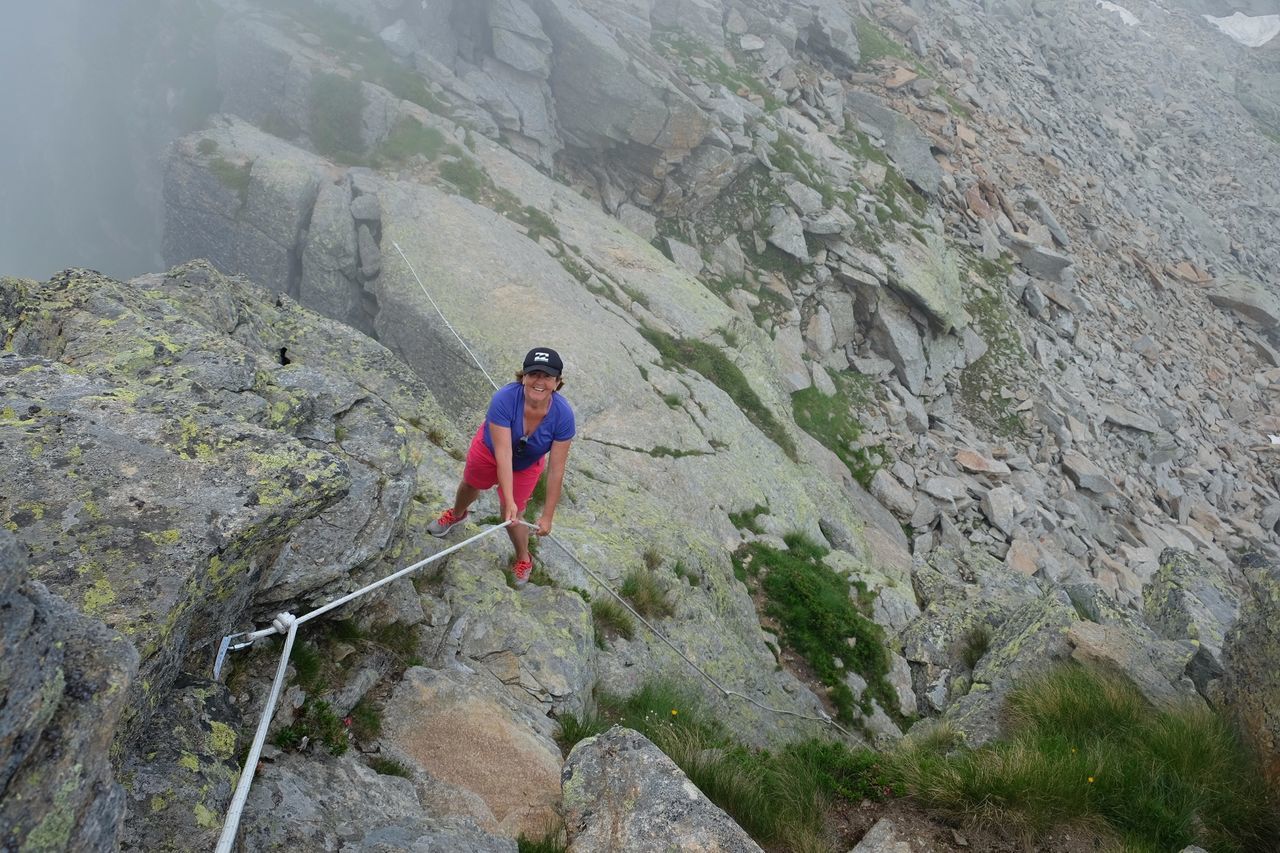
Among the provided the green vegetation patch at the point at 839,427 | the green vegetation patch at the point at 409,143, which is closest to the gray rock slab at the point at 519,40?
the green vegetation patch at the point at 409,143

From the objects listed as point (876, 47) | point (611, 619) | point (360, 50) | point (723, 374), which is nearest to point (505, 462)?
point (611, 619)

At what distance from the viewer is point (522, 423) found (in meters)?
7.48

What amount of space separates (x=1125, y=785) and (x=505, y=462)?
617 cm

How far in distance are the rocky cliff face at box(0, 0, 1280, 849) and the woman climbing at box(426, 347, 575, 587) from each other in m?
0.62

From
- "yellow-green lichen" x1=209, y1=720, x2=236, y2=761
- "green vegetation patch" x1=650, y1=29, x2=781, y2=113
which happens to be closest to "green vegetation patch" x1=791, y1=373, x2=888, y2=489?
"green vegetation patch" x1=650, y1=29, x2=781, y2=113

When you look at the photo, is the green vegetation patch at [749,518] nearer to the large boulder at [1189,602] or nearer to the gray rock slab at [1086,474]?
the large boulder at [1189,602]

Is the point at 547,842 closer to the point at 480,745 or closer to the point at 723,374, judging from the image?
the point at 480,745

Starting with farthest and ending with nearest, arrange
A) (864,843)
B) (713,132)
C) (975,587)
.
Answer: (713,132), (975,587), (864,843)

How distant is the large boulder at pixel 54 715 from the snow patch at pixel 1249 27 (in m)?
98.1

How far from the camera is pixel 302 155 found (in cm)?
1967

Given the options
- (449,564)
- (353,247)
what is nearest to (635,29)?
(353,247)

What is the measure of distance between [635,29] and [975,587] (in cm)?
2710

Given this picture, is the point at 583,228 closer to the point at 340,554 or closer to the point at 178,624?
the point at 340,554

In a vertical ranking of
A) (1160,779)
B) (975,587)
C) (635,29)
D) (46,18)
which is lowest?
(46,18)
